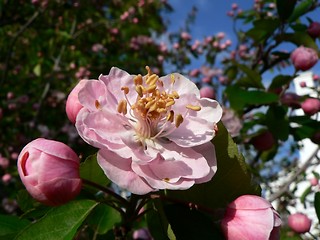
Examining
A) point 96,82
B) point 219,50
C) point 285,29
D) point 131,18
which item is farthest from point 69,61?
point 96,82

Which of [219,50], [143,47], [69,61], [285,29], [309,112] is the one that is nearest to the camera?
[309,112]

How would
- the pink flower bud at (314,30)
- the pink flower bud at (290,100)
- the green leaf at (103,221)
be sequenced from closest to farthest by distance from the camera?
1. the green leaf at (103,221)
2. the pink flower bud at (290,100)
3. the pink flower bud at (314,30)

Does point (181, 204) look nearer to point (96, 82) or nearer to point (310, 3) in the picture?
point (96, 82)

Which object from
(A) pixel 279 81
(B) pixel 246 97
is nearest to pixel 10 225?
(B) pixel 246 97

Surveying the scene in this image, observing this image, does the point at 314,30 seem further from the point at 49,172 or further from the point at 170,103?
the point at 49,172

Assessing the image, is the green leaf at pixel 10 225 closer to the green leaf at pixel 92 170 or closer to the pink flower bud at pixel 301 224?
the green leaf at pixel 92 170

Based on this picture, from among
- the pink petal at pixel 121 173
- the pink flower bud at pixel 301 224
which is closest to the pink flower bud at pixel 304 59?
the pink flower bud at pixel 301 224
